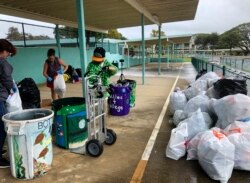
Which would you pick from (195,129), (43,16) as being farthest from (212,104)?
(43,16)

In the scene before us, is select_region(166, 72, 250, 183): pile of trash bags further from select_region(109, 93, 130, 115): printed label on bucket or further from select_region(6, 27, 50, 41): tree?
select_region(6, 27, 50, 41): tree

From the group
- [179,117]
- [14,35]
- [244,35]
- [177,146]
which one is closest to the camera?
[177,146]

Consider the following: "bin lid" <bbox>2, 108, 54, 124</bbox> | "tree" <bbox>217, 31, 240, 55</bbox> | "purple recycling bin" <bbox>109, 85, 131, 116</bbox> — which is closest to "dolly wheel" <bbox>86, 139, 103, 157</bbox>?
"bin lid" <bbox>2, 108, 54, 124</bbox>

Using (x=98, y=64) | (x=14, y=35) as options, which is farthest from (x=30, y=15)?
(x=98, y=64)

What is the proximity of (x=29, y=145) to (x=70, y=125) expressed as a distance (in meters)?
0.91

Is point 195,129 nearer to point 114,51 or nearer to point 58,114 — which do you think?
point 58,114

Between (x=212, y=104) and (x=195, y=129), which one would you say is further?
(x=212, y=104)

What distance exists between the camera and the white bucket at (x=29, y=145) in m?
2.79

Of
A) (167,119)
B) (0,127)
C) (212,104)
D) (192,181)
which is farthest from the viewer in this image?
(167,119)

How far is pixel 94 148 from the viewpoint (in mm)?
3559

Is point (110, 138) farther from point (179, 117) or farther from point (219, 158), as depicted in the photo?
point (219, 158)

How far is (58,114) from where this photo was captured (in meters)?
3.69

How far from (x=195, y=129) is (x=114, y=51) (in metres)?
17.6

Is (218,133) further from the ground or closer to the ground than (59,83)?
closer to the ground
